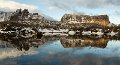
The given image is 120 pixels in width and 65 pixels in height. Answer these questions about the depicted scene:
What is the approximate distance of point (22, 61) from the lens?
42.9 m

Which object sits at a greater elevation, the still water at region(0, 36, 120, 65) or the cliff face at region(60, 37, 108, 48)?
the still water at region(0, 36, 120, 65)

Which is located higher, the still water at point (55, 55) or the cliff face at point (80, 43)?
the still water at point (55, 55)

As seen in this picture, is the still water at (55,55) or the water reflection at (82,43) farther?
the water reflection at (82,43)

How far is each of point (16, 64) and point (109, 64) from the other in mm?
11673

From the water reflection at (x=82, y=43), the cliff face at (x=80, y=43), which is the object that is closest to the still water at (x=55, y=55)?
the cliff face at (x=80, y=43)

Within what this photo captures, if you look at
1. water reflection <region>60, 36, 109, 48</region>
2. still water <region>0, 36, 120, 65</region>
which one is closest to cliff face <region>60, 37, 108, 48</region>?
water reflection <region>60, 36, 109, 48</region>

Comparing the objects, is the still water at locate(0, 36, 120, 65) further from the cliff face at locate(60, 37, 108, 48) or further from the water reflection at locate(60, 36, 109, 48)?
the water reflection at locate(60, 36, 109, 48)

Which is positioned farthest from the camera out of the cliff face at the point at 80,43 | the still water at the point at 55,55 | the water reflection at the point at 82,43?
the water reflection at the point at 82,43

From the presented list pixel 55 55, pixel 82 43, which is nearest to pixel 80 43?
pixel 82 43

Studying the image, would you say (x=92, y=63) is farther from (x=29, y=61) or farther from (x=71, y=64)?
(x=29, y=61)

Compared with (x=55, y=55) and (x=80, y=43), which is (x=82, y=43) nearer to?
(x=80, y=43)

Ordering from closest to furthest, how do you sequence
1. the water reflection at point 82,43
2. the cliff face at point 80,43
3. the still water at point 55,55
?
the still water at point 55,55 < the cliff face at point 80,43 < the water reflection at point 82,43

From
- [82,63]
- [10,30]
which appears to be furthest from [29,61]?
[10,30]

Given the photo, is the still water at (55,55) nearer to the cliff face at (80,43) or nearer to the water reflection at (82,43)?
the cliff face at (80,43)
